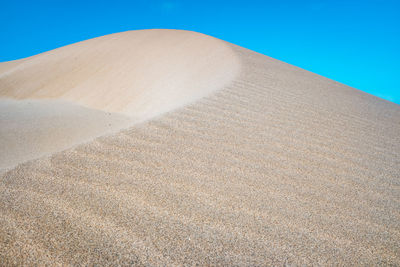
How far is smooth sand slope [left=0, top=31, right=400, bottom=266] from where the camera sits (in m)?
1.22

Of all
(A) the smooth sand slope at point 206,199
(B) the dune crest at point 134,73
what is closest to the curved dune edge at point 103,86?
(B) the dune crest at point 134,73

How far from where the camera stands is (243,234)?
137 centimetres

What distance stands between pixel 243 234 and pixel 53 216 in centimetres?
103

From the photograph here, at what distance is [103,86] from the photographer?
6746 mm

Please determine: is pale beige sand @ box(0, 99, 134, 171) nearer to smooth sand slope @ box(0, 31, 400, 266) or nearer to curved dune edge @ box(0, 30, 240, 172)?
curved dune edge @ box(0, 30, 240, 172)

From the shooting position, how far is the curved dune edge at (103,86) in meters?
4.11

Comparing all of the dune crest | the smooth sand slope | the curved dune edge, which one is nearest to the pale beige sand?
the curved dune edge

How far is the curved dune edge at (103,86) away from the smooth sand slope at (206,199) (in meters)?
0.89

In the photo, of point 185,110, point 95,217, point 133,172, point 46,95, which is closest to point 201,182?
point 133,172

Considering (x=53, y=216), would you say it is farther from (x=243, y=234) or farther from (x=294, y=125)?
(x=294, y=125)

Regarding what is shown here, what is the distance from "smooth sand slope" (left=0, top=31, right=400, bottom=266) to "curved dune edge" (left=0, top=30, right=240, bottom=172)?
35.2 inches

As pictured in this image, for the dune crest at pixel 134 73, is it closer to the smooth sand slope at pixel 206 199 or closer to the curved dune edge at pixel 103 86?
the curved dune edge at pixel 103 86

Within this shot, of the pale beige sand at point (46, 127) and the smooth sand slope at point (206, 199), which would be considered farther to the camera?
the pale beige sand at point (46, 127)

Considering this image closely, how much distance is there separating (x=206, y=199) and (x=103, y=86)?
6.01 metres
